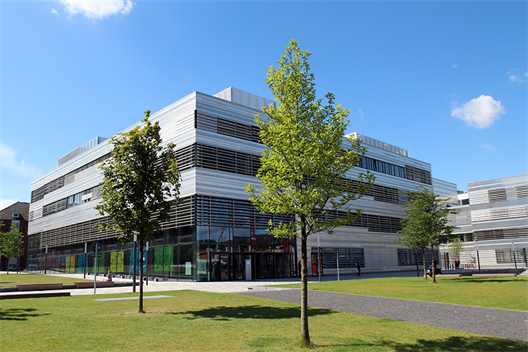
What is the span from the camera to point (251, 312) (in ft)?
45.8

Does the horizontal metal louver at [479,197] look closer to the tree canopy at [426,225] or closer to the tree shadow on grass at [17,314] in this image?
the tree canopy at [426,225]

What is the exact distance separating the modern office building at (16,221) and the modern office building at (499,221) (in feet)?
312

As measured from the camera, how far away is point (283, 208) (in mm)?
9430

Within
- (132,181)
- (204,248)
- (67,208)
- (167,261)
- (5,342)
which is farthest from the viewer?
(67,208)

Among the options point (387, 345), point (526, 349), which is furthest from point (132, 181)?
point (526, 349)

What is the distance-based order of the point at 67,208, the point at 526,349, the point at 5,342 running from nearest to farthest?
the point at 526,349, the point at 5,342, the point at 67,208

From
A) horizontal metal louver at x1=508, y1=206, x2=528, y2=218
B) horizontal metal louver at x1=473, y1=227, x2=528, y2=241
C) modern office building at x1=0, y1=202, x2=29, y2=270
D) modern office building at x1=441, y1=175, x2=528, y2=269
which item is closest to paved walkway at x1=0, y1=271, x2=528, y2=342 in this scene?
modern office building at x1=441, y1=175, x2=528, y2=269

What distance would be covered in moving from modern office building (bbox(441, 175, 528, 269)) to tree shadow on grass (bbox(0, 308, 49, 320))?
58071 millimetres

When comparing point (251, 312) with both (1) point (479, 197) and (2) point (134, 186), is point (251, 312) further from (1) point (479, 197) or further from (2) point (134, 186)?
(1) point (479, 197)

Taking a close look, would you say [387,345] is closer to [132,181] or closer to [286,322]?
[286,322]

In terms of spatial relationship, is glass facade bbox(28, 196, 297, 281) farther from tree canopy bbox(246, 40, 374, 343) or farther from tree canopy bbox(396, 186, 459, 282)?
tree canopy bbox(246, 40, 374, 343)

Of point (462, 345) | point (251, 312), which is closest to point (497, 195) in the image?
point (251, 312)

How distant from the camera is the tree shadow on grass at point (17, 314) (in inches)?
506

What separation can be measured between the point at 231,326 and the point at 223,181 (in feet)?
79.5
